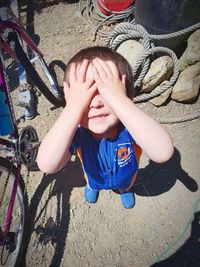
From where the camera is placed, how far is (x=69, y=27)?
189 inches

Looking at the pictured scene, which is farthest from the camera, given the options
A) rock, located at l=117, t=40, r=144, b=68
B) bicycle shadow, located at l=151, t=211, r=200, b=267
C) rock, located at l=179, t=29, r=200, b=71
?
rock, located at l=117, t=40, r=144, b=68

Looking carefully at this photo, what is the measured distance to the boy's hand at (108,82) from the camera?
1.44 meters

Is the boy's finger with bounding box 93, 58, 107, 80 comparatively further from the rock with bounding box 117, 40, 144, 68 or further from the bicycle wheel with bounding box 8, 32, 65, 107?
the rock with bounding box 117, 40, 144, 68

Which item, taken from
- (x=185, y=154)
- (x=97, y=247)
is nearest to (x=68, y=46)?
(x=185, y=154)

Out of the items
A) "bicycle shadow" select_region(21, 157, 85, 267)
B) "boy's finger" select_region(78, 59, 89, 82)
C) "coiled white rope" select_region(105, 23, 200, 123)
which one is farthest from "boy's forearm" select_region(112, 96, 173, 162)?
"coiled white rope" select_region(105, 23, 200, 123)

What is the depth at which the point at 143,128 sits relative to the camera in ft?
4.77

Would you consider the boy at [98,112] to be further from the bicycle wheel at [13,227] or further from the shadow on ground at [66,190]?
the shadow on ground at [66,190]

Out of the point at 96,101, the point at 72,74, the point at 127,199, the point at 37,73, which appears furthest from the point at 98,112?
the point at 37,73

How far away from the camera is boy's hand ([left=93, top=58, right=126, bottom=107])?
144cm

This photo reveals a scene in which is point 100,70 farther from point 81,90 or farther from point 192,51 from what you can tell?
point 192,51

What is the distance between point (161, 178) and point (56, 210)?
1.21m

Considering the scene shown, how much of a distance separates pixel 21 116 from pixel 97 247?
2.16 metres

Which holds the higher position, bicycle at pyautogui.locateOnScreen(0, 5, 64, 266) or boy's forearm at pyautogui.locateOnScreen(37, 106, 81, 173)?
boy's forearm at pyautogui.locateOnScreen(37, 106, 81, 173)

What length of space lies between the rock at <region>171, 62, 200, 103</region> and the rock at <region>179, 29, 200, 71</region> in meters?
0.08
